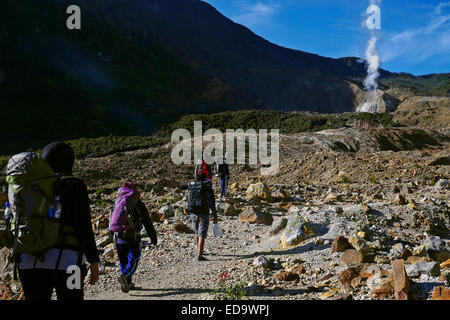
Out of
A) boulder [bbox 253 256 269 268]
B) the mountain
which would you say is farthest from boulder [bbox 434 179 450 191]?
the mountain

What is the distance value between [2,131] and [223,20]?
10799cm

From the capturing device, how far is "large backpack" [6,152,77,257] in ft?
7.45

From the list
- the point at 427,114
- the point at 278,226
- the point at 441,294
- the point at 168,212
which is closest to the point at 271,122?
the point at 427,114

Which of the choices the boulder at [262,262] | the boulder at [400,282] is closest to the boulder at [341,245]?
the boulder at [262,262]

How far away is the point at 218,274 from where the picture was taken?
4.96m

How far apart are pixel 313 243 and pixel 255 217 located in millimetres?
2277

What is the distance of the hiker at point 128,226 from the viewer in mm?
4105

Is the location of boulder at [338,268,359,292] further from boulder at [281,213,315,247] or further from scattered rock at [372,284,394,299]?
boulder at [281,213,315,247]

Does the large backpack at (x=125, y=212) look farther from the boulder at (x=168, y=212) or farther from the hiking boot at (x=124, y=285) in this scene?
the boulder at (x=168, y=212)

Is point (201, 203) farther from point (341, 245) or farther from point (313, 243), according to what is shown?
point (341, 245)

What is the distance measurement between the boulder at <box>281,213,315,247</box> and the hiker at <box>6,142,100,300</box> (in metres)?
3.96

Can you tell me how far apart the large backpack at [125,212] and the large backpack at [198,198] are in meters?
1.45
